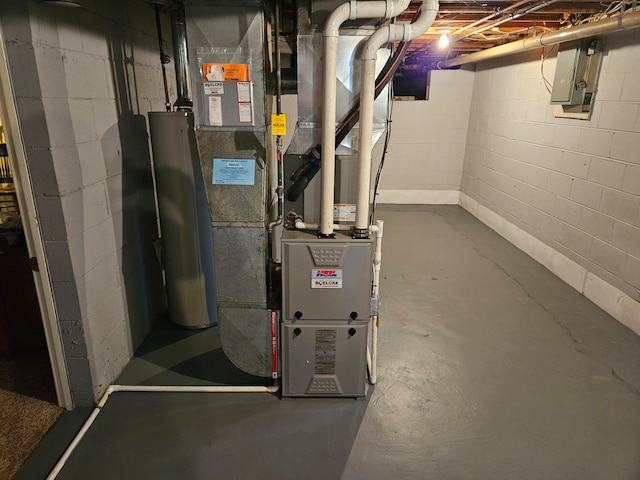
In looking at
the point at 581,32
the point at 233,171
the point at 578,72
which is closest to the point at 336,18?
the point at 233,171

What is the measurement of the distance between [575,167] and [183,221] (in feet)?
10.4

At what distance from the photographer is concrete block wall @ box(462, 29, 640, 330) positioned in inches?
120

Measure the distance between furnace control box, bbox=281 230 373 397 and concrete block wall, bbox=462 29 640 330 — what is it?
6.92 feet

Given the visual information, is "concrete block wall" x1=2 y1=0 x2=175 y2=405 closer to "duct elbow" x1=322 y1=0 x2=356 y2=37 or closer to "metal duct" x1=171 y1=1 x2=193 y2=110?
"metal duct" x1=171 y1=1 x2=193 y2=110

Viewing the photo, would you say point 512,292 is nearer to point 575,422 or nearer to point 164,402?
point 575,422

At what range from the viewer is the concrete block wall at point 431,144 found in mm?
6062

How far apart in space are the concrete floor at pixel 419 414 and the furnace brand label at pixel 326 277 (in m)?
0.65

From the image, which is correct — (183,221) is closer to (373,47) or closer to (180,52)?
(180,52)

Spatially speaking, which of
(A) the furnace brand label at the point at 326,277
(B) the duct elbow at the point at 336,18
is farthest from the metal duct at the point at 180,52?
(A) the furnace brand label at the point at 326,277

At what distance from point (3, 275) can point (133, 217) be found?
29.9 inches

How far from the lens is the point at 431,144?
20.4 ft

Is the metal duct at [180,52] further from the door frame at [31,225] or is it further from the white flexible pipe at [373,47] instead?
the white flexible pipe at [373,47]

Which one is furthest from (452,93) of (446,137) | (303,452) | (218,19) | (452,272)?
(303,452)

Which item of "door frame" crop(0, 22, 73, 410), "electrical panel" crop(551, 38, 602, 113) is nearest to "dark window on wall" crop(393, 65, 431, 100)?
"electrical panel" crop(551, 38, 602, 113)
